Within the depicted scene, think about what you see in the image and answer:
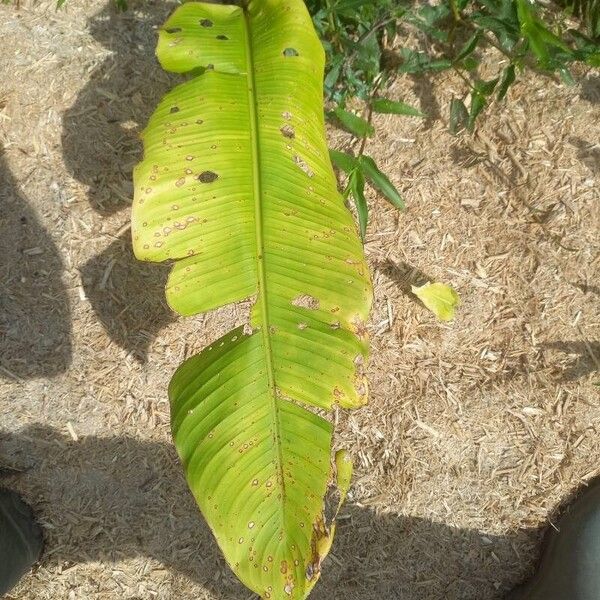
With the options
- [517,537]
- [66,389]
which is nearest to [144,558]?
[66,389]

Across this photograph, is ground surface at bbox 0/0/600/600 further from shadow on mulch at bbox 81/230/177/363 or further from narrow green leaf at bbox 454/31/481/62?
narrow green leaf at bbox 454/31/481/62

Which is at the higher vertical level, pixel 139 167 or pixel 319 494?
pixel 139 167

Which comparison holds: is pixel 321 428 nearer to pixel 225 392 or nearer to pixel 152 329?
pixel 225 392

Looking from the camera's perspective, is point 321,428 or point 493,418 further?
point 493,418

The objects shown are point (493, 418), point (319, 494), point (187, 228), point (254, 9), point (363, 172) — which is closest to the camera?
point (319, 494)

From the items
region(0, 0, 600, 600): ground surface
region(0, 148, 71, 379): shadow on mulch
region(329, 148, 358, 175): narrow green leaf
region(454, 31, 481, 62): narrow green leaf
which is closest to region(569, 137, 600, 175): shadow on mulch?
region(0, 0, 600, 600): ground surface

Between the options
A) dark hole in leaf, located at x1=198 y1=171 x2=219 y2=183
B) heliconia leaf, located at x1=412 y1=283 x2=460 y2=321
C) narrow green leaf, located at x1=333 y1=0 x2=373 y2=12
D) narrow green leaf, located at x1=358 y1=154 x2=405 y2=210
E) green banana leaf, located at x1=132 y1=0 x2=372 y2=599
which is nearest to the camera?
green banana leaf, located at x1=132 y1=0 x2=372 y2=599

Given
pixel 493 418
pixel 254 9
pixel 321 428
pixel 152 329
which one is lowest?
pixel 493 418
